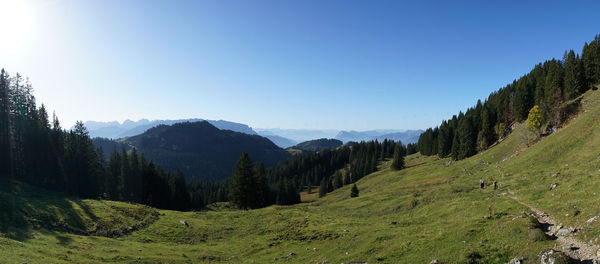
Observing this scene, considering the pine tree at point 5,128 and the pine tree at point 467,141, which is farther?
the pine tree at point 467,141

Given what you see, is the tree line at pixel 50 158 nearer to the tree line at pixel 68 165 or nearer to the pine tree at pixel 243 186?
the tree line at pixel 68 165

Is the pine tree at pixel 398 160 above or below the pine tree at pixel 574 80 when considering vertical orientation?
below

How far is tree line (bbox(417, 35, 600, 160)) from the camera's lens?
68750mm

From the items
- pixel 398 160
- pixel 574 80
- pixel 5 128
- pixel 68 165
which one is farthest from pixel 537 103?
pixel 5 128

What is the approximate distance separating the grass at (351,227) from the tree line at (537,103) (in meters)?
31.4

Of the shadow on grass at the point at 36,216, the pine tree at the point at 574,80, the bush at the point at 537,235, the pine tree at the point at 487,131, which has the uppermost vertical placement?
the pine tree at the point at 574,80

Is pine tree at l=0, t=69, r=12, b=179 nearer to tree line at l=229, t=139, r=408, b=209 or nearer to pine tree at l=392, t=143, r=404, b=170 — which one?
tree line at l=229, t=139, r=408, b=209

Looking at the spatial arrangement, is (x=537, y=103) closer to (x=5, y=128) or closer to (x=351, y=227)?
(x=351, y=227)

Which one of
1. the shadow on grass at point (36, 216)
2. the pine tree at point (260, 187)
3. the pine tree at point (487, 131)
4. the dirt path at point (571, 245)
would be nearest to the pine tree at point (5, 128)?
the shadow on grass at point (36, 216)

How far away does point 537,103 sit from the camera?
260 ft

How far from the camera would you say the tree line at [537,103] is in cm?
6875

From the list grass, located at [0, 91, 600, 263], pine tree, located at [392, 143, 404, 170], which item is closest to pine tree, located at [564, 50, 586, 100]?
grass, located at [0, 91, 600, 263]

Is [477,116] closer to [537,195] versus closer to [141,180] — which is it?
[537,195]

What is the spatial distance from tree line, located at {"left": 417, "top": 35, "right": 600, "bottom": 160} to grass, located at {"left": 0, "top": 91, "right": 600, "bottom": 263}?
31390mm
